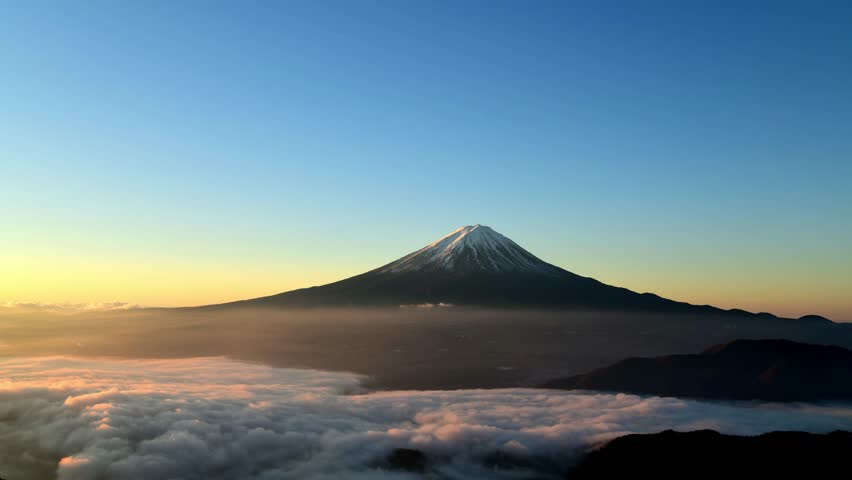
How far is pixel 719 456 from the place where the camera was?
103 m

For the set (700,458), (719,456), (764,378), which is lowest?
(700,458)

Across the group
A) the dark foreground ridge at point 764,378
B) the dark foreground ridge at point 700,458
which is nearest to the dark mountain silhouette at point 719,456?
the dark foreground ridge at point 700,458

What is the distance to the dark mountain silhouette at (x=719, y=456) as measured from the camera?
97000 millimetres

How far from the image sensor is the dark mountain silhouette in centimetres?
9700

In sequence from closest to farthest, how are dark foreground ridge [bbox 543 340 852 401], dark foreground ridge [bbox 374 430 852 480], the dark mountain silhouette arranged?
1. the dark mountain silhouette
2. dark foreground ridge [bbox 374 430 852 480]
3. dark foreground ridge [bbox 543 340 852 401]

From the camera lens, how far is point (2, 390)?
5074 inches

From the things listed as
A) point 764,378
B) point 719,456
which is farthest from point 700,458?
point 764,378

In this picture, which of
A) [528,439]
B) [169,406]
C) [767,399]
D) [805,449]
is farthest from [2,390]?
[767,399]

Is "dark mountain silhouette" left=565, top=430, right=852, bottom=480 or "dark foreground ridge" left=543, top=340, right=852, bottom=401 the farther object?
"dark foreground ridge" left=543, top=340, right=852, bottom=401

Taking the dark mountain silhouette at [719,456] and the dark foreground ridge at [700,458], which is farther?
the dark foreground ridge at [700,458]

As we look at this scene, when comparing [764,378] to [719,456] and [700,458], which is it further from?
[700,458]

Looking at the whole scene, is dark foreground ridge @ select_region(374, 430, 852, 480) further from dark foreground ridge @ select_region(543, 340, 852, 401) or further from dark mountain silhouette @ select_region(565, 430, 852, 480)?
dark foreground ridge @ select_region(543, 340, 852, 401)

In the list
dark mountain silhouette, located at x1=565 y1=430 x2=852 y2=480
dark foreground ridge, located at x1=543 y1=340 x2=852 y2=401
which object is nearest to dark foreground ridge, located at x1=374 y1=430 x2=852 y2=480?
dark mountain silhouette, located at x1=565 y1=430 x2=852 y2=480

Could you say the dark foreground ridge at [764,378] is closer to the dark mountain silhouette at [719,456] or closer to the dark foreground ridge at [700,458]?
the dark mountain silhouette at [719,456]
